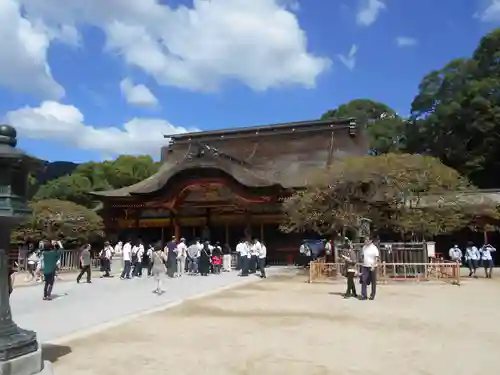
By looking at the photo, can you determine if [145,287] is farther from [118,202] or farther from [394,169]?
[118,202]

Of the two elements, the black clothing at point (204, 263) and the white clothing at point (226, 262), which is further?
the white clothing at point (226, 262)

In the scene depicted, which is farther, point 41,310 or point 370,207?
point 370,207

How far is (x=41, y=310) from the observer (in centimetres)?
1073

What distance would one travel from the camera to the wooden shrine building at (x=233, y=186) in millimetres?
25688

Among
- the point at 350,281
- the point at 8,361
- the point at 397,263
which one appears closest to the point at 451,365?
the point at 8,361

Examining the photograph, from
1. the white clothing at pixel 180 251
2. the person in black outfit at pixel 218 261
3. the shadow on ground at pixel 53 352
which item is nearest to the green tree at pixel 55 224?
the white clothing at pixel 180 251

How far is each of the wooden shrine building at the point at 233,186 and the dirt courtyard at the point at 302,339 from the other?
44.4 feet

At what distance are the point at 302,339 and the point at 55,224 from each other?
63.6 ft

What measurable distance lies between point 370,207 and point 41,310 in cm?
1199

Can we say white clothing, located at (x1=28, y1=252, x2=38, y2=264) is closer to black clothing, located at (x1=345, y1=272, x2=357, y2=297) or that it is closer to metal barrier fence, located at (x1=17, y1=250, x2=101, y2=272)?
metal barrier fence, located at (x1=17, y1=250, x2=101, y2=272)

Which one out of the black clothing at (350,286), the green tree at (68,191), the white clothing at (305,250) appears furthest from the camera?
the green tree at (68,191)

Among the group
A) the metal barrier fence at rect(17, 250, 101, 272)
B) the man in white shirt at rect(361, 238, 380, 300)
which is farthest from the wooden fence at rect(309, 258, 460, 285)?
the metal barrier fence at rect(17, 250, 101, 272)

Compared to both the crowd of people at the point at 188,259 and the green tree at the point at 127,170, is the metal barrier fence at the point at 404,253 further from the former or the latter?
the green tree at the point at 127,170

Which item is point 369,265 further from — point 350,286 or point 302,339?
point 302,339
